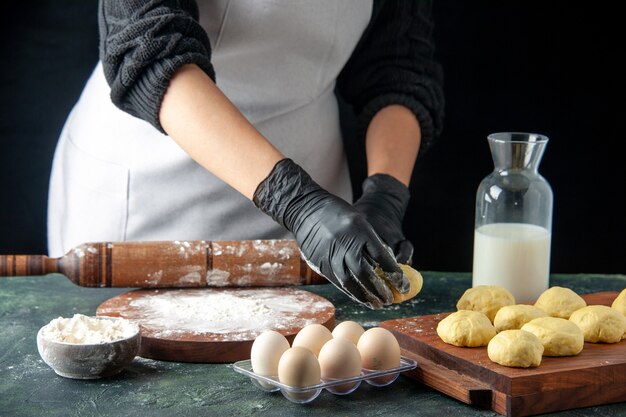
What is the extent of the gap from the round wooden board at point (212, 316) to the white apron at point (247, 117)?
0.42 metres

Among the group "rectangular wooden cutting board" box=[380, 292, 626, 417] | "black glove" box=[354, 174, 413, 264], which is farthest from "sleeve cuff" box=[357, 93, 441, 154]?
"rectangular wooden cutting board" box=[380, 292, 626, 417]

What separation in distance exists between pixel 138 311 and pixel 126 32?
58 centimetres

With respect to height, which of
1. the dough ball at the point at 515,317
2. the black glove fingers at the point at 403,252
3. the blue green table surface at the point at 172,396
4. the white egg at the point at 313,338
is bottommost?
the blue green table surface at the point at 172,396

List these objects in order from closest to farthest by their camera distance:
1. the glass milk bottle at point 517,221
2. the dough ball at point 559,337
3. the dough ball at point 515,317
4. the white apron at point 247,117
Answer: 1. the dough ball at point 559,337
2. the dough ball at point 515,317
3. the glass milk bottle at point 517,221
4. the white apron at point 247,117

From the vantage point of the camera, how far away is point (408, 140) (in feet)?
7.66

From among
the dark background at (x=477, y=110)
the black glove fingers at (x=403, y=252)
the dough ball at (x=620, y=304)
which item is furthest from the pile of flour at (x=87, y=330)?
the dark background at (x=477, y=110)

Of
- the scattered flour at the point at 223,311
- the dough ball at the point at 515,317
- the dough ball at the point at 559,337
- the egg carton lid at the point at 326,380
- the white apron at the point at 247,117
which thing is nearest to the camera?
the egg carton lid at the point at 326,380

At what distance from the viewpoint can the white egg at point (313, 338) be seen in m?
1.40

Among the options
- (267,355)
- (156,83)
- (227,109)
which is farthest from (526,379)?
(156,83)

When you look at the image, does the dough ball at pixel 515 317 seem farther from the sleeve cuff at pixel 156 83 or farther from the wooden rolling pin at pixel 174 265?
the sleeve cuff at pixel 156 83

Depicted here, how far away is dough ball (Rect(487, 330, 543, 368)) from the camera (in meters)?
1.33

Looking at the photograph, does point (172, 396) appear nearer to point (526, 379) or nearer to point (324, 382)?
point (324, 382)

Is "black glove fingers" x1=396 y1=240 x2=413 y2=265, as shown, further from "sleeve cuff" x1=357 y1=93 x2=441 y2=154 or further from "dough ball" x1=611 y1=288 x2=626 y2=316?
"sleeve cuff" x1=357 y1=93 x2=441 y2=154

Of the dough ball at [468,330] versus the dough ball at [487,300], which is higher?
the dough ball at [487,300]
